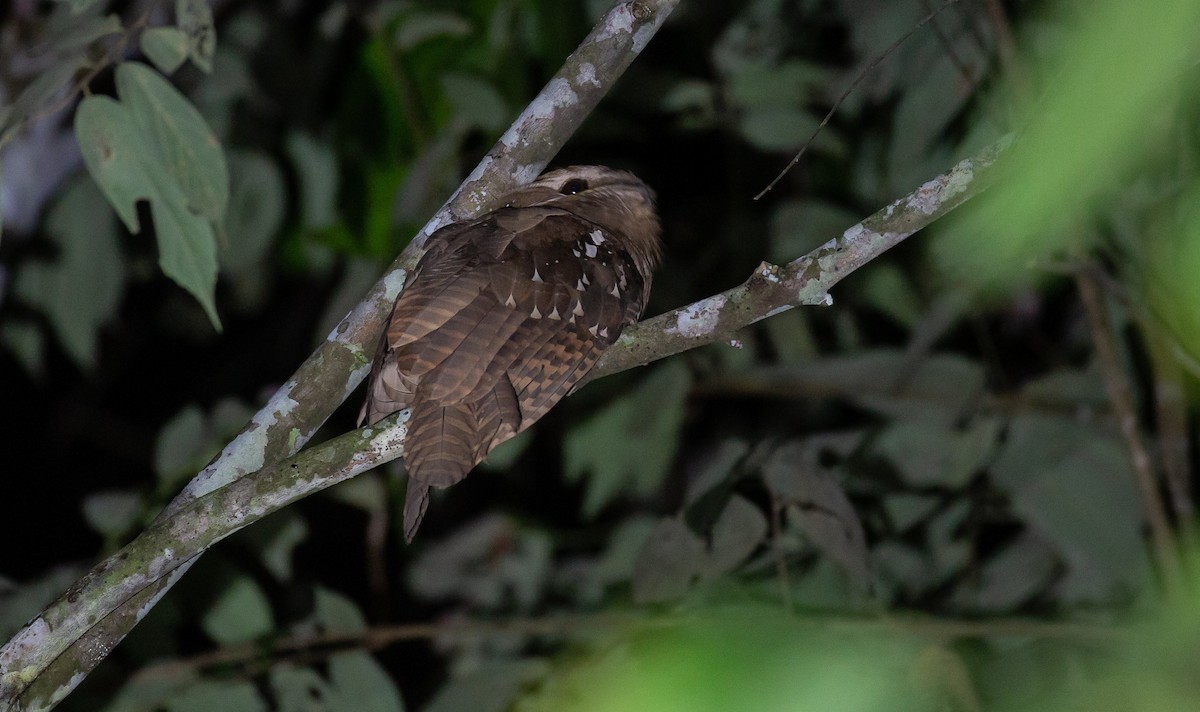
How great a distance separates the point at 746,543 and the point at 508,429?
0.80 metres

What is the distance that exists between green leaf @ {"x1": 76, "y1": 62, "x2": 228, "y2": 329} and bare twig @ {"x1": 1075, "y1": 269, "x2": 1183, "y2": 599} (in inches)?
103

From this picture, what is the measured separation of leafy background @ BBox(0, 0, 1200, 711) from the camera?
231 cm

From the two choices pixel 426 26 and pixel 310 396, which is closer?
pixel 310 396

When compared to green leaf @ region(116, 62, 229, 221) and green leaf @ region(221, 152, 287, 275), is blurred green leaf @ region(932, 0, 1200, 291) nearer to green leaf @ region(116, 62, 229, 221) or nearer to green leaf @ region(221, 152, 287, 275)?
green leaf @ region(116, 62, 229, 221)

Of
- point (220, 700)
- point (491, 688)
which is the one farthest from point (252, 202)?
point (491, 688)

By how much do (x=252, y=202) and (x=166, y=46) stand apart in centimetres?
195

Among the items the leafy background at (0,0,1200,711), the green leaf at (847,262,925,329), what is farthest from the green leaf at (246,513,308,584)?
the green leaf at (847,262,925,329)

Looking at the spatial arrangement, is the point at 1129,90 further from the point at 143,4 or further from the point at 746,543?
the point at 143,4

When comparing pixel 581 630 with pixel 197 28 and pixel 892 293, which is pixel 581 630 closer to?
pixel 197 28

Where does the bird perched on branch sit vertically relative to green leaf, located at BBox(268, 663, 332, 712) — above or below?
above

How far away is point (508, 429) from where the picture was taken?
2172 millimetres

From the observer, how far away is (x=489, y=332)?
2.20m

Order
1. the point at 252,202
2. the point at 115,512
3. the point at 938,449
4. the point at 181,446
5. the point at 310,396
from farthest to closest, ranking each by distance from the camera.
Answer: the point at 252,202
the point at 938,449
the point at 115,512
the point at 181,446
the point at 310,396

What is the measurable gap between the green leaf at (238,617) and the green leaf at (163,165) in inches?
48.4
